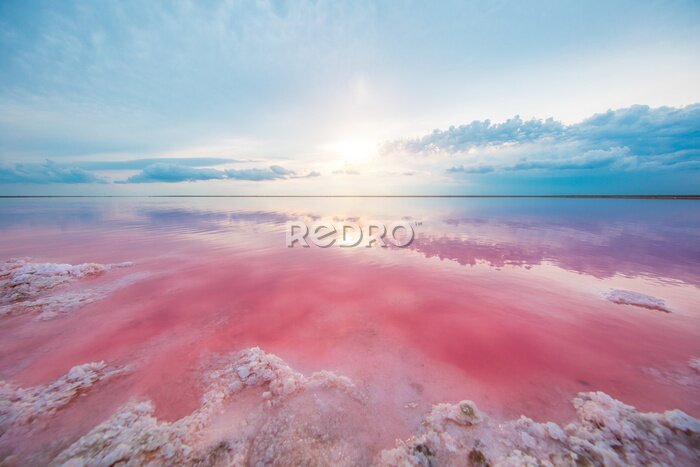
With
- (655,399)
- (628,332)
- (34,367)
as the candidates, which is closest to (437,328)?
(655,399)

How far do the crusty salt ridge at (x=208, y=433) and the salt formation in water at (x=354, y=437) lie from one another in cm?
1

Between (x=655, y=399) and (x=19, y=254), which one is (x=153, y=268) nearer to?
(x=19, y=254)

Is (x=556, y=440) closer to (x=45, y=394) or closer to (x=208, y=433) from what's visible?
(x=208, y=433)

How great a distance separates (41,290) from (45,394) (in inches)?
241

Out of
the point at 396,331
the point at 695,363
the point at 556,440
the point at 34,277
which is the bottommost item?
the point at 396,331

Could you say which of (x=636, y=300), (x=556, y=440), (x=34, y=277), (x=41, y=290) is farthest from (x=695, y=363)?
(x=34, y=277)

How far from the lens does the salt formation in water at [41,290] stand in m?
6.51

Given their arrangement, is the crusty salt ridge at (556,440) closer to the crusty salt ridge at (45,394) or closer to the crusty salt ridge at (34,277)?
the crusty salt ridge at (45,394)

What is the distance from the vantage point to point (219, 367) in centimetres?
453

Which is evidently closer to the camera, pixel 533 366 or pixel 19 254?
pixel 533 366

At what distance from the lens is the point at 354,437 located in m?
3.23

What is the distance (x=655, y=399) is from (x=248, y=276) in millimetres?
10647

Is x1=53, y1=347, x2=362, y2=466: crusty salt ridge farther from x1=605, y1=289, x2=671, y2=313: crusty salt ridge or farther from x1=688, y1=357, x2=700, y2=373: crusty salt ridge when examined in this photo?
x1=605, y1=289, x2=671, y2=313: crusty salt ridge

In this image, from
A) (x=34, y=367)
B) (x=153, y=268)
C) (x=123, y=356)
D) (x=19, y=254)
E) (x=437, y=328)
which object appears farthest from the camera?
(x=19, y=254)
